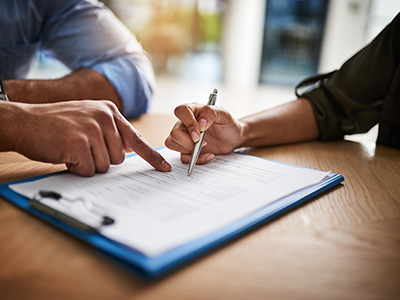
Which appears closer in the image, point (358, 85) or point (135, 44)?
point (358, 85)

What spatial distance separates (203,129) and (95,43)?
64 centimetres

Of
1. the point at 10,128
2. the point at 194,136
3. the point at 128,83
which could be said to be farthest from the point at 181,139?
the point at 128,83

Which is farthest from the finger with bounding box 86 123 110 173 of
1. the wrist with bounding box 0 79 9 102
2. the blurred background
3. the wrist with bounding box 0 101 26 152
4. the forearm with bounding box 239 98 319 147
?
the blurred background

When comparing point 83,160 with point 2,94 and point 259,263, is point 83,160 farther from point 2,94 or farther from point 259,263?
point 2,94

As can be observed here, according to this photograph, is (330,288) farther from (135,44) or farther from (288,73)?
(288,73)

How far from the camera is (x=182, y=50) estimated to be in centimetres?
717

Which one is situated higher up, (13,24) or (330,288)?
(13,24)

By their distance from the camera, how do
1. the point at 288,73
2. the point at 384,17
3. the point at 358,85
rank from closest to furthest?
1. the point at 358,85
2. the point at 384,17
3. the point at 288,73

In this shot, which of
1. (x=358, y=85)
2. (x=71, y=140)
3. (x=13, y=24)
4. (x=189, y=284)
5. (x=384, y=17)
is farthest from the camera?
(x=384, y=17)

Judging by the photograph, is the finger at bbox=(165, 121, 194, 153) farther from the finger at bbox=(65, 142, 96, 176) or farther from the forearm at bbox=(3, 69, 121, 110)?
the forearm at bbox=(3, 69, 121, 110)

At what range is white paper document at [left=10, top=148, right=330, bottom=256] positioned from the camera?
0.36 metres

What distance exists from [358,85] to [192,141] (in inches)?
19.7

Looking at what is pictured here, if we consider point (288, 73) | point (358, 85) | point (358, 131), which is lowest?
point (288, 73)

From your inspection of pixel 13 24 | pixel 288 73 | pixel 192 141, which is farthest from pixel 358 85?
pixel 288 73
